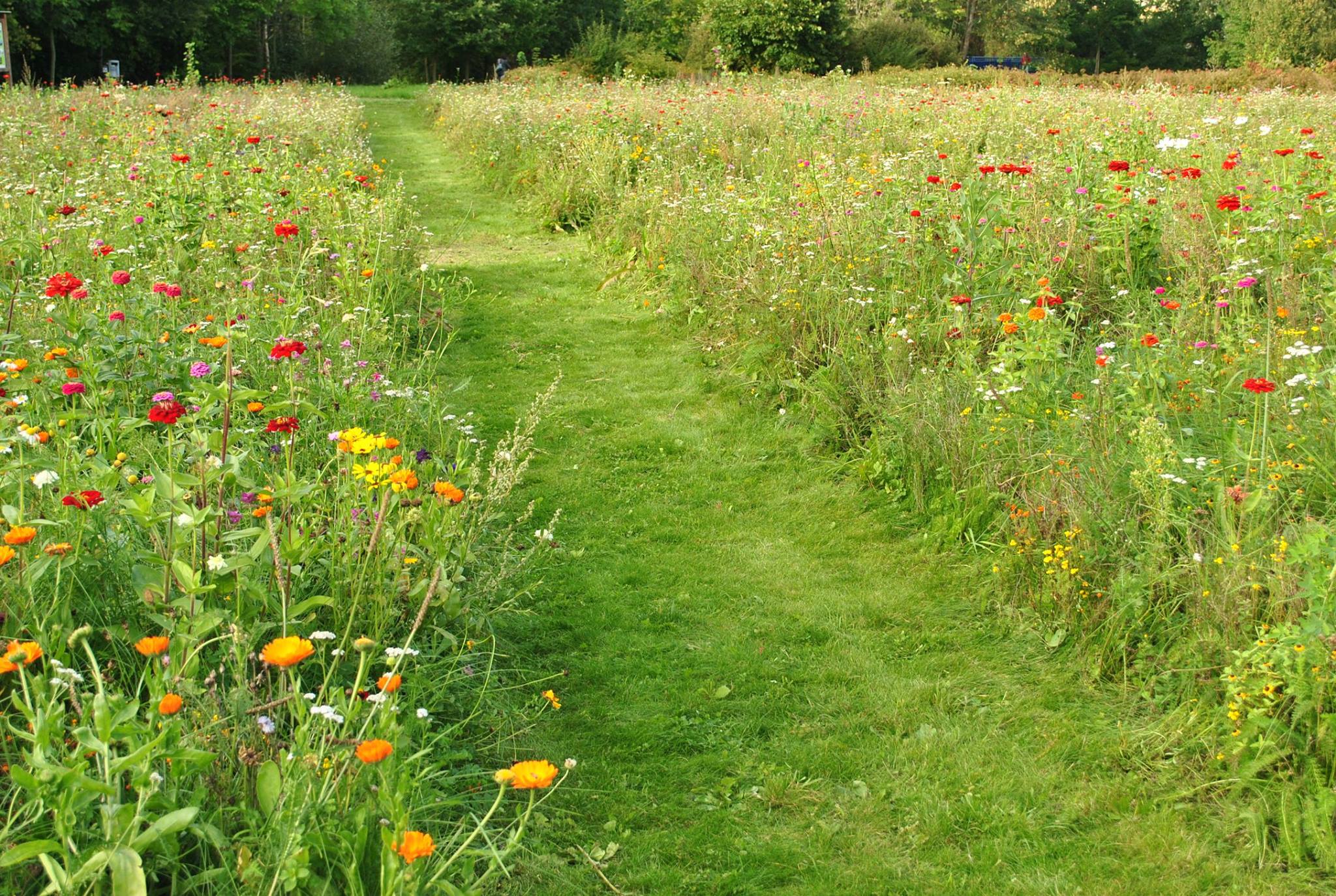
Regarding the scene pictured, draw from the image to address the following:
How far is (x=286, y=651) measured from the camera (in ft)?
5.88

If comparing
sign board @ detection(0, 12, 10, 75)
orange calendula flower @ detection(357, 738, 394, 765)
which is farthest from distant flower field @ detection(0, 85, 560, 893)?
sign board @ detection(0, 12, 10, 75)

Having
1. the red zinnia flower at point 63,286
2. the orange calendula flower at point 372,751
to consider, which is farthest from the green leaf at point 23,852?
the red zinnia flower at point 63,286

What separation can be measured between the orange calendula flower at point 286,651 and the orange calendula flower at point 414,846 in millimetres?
347

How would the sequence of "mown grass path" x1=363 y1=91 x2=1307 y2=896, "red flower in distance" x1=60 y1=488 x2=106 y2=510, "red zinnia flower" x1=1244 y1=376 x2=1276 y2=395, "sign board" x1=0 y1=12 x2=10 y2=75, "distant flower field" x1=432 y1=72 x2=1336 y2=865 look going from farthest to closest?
"sign board" x1=0 y1=12 x2=10 y2=75 < "distant flower field" x1=432 y1=72 x2=1336 y2=865 < "red zinnia flower" x1=1244 y1=376 x2=1276 y2=395 < "mown grass path" x1=363 y1=91 x2=1307 y2=896 < "red flower in distance" x1=60 y1=488 x2=106 y2=510

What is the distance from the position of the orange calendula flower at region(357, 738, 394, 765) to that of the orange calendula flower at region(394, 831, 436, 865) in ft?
0.43

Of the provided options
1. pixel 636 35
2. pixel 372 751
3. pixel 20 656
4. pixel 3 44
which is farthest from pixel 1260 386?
pixel 636 35

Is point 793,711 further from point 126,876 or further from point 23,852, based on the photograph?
point 23,852

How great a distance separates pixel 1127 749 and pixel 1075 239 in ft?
11.1

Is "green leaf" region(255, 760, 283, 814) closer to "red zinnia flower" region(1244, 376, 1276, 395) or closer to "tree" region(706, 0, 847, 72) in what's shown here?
"red zinnia flower" region(1244, 376, 1276, 395)

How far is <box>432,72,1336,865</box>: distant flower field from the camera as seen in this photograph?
3002 millimetres

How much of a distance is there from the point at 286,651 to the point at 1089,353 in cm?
397

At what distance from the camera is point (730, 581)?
163 inches

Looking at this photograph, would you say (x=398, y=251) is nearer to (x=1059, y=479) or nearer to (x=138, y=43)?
(x=1059, y=479)

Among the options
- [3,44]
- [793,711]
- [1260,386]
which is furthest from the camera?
[3,44]
